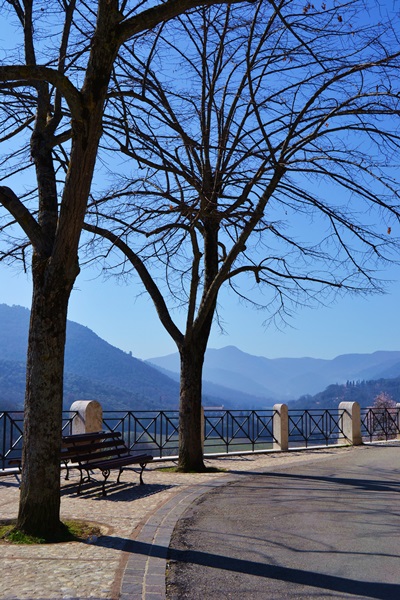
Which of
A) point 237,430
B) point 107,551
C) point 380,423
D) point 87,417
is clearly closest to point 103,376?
point 380,423

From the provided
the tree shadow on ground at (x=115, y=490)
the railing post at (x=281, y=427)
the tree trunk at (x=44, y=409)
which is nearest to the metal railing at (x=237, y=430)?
the railing post at (x=281, y=427)

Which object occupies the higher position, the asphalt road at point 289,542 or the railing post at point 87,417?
the railing post at point 87,417

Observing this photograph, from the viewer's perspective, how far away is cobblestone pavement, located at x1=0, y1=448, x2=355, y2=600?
209 inches

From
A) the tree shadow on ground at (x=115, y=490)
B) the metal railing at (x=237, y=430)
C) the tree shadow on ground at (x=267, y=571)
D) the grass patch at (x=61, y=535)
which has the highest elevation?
the metal railing at (x=237, y=430)

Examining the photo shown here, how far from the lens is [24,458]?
7559 mm

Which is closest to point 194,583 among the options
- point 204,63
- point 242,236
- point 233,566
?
point 233,566

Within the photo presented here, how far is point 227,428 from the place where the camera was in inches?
739

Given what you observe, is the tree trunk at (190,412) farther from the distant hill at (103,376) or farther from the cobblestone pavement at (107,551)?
the distant hill at (103,376)

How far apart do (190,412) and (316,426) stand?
27.5ft

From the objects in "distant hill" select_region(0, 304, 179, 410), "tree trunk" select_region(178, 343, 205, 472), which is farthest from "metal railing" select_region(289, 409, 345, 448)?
"distant hill" select_region(0, 304, 179, 410)

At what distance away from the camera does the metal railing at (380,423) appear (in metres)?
23.2

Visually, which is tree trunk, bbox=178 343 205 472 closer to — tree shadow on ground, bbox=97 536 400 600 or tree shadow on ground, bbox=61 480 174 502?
tree shadow on ground, bbox=61 480 174 502

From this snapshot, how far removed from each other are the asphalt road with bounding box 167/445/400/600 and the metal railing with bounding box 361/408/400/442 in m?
11.3

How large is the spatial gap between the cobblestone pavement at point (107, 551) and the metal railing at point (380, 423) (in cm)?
1238
